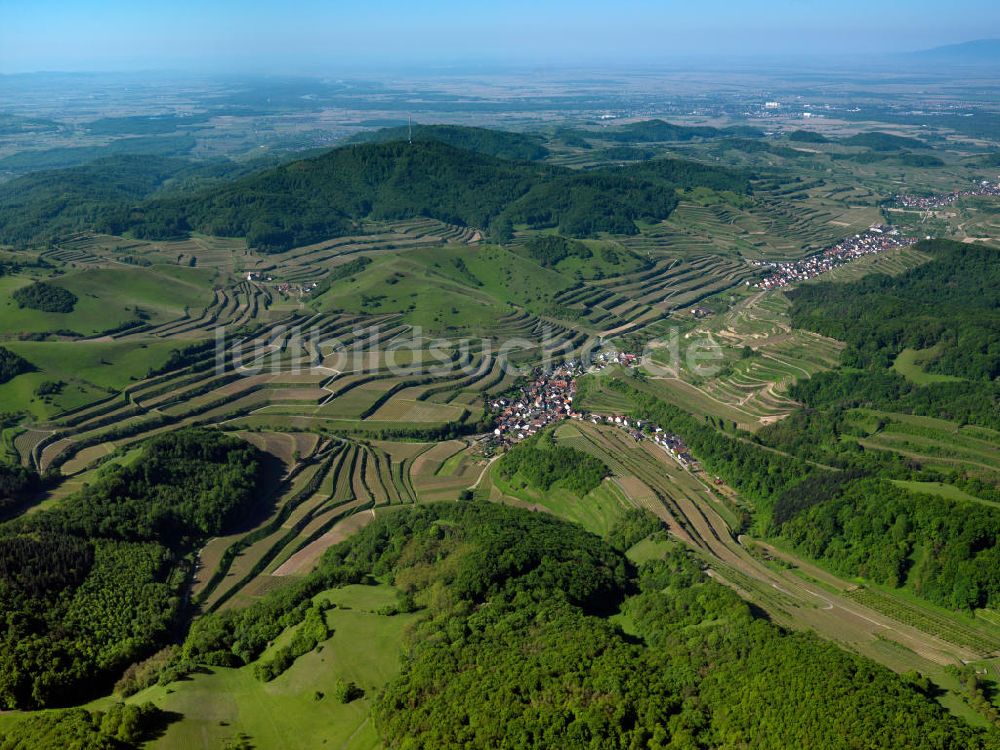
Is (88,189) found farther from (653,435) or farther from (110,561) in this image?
(653,435)

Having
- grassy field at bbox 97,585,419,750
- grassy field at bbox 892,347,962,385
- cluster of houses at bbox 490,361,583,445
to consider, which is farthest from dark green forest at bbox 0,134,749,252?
grassy field at bbox 97,585,419,750

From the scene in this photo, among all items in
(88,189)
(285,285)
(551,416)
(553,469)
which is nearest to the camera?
(553,469)

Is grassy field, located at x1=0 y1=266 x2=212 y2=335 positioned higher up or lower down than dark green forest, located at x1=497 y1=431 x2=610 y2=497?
higher up

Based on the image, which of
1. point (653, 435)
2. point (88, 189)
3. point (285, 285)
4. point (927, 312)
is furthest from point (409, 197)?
point (927, 312)

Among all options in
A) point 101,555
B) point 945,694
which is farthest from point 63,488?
point 945,694

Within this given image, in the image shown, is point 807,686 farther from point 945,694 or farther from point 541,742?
point 541,742

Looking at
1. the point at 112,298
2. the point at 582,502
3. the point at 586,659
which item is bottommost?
the point at 582,502

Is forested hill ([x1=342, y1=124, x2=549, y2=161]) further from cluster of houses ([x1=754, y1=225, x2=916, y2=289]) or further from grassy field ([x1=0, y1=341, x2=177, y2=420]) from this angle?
grassy field ([x1=0, y1=341, x2=177, y2=420])
